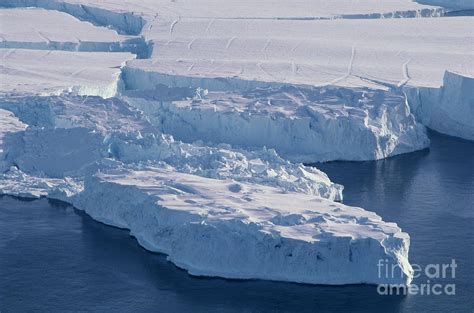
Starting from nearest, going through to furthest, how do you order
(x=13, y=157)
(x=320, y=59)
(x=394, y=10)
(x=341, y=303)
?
(x=341, y=303) → (x=13, y=157) → (x=320, y=59) → (x=394, y=10)

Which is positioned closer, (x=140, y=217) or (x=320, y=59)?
(x=140, y=217)

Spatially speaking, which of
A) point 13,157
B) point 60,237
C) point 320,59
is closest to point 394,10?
point 320,59

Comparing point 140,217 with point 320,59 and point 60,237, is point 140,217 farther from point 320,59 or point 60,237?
point 320,59

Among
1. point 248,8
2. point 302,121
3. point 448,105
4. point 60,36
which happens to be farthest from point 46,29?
point 448,105

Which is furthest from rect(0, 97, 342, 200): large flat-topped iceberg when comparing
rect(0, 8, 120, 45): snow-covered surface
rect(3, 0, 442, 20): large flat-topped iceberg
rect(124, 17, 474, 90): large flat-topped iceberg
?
rect(3, 0, 442, 20): large flat-topped iceberg

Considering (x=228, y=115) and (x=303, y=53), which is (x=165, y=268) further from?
(x=303, y=53)

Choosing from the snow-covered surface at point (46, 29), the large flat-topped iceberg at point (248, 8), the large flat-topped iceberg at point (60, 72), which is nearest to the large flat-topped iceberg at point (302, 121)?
the large flat-topped iceberg at point (60, 72)

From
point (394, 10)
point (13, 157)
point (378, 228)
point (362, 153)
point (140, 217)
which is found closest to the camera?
point (378, 228)

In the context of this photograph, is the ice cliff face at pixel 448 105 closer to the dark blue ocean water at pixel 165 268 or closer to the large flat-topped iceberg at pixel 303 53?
the large flat-topped iceberg at pixel 303 53
